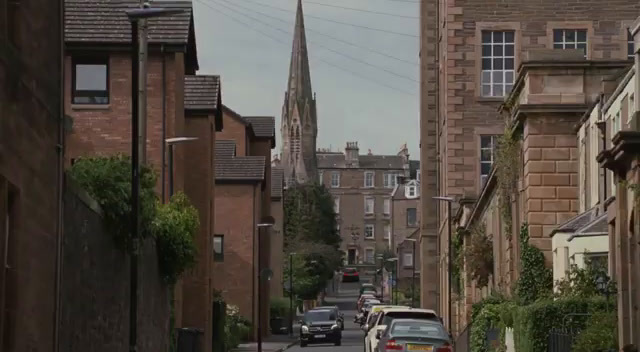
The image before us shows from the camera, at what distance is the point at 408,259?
17700 cm

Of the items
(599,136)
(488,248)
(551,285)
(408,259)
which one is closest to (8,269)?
(599,136)

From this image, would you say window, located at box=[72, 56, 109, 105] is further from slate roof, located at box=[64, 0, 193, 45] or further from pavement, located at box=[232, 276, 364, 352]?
pavement, located at box=[232, 276, 364, 352]

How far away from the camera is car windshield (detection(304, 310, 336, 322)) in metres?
73.4

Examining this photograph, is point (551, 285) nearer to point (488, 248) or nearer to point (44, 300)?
point (488, 248)

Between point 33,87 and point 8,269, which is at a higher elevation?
point 33,87

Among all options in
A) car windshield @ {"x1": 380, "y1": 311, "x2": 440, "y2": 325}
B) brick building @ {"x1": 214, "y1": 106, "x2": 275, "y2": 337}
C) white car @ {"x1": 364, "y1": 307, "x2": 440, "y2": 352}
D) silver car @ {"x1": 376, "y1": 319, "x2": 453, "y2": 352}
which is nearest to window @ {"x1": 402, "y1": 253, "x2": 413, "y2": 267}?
brick building @ {"x1": 214, "y1": 106, "x2": 275, "y2": 337}

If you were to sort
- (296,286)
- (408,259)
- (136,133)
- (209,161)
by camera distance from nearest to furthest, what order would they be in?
(136,133), (209,161), (296,286), (408,259)

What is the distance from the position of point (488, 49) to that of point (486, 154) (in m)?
4.62

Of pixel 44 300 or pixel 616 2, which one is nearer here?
pixel 44 300

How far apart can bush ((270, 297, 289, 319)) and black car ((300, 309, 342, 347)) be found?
63.8 ft

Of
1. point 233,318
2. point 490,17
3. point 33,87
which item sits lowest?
point 233,318

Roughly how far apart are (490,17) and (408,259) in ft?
375

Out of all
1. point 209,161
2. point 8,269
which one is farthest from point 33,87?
point 209,161

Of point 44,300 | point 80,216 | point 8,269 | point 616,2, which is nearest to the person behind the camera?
point 8,269
